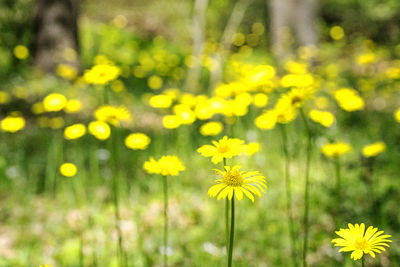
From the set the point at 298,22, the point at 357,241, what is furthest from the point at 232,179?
the point at 298,22

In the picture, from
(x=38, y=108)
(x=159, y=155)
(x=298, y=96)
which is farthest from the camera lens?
(x=38, y=108)

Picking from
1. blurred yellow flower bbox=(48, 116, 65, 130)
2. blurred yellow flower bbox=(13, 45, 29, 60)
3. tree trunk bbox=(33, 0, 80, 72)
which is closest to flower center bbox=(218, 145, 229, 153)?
blurred yellow flower bbox=(48, 116, 65, 130)

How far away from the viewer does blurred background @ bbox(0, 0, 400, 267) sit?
182 centimetres

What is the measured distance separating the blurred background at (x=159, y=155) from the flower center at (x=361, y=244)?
612 millimetres

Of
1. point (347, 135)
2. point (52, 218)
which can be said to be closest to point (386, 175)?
point (347, 135)

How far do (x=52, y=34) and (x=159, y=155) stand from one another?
3.56 m

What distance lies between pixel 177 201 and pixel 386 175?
65.9 inches

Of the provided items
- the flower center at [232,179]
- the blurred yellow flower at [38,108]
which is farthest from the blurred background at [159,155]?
the flower center at [232,179]

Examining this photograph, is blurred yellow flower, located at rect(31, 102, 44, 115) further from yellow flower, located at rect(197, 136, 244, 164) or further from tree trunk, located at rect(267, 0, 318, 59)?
tree trunk, located at rect(267, 0, 318, 59)

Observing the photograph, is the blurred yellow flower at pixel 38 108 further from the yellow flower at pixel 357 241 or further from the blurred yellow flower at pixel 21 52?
the yellow flower at pixel 357 241

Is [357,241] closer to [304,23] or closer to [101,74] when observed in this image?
[101,74]

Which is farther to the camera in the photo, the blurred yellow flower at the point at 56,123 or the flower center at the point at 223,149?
the blurred yellow flower at the point at 56,123

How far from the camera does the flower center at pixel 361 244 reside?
2.60 feet

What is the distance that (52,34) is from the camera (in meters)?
4.95
